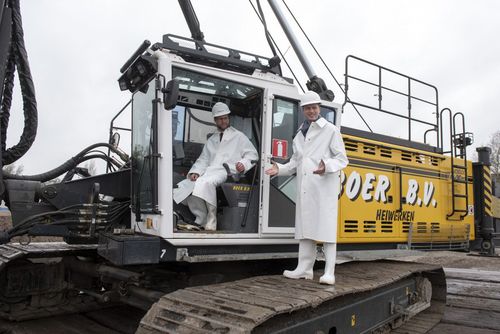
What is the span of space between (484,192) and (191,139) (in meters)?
4.69

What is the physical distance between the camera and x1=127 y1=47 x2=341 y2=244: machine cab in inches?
166

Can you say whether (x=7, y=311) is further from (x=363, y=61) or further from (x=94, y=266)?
(x=363, y=61)

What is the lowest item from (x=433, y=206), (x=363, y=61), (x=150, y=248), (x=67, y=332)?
(x=67, y=332)

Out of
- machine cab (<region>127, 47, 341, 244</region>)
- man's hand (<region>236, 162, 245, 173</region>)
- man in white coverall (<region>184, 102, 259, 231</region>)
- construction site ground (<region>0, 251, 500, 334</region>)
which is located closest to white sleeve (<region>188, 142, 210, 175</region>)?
man in white coverall (<region>184, 102, 259, 231</region>)

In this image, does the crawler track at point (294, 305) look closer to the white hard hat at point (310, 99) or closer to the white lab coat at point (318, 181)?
the white lab coat at point (318, 181)

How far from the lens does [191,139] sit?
5.64 m

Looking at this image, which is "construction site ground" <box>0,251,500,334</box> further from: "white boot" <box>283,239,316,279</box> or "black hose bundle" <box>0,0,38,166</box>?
"black hose bundle" <box>0,0,38,166</box>

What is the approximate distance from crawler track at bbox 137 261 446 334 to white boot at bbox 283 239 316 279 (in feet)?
0.49

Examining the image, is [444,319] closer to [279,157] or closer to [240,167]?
[279,157]

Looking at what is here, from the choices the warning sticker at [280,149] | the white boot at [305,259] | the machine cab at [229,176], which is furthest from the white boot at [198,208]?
the white boot at [305,259]

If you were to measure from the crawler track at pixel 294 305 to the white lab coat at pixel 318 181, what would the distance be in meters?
0.50

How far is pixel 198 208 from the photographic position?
4824 millimetres

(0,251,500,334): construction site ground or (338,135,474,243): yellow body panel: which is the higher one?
(338,135,474,243): yellow body panel

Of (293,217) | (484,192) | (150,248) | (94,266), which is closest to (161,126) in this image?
(150,248)
